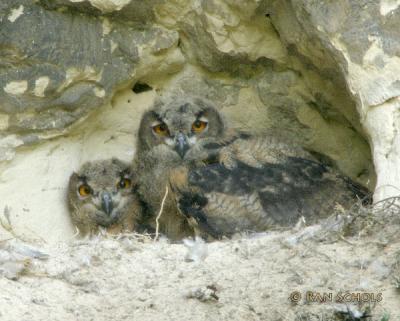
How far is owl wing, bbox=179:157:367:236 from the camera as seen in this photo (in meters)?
6.06

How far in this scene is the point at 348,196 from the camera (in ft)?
20.7

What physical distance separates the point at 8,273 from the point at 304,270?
159 centimetres

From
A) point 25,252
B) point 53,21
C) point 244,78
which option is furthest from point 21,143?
point 244,78

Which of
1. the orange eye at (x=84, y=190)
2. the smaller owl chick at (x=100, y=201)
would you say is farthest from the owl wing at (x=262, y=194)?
the orange eye at (x=84, y=190)

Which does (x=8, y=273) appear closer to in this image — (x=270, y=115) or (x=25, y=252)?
(x=25, y=252)

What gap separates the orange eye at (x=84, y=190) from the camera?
6.70 metres

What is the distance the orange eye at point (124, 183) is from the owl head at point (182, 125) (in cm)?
28

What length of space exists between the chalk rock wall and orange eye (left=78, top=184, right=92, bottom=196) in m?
0.16

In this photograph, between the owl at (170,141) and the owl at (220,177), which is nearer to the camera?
the owl at (220,177)

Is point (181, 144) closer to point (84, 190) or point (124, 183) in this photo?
point (124, 183)

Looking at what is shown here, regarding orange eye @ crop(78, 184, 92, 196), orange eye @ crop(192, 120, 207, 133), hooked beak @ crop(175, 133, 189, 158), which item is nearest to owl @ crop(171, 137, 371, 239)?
hooked beak @ crop(175, 133, 189, 158)

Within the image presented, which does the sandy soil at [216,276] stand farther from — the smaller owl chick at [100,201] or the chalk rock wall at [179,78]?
the smaller owl chick at [100,201]

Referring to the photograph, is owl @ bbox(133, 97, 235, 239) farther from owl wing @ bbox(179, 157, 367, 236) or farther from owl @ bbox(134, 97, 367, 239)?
owl wing @ bbox(179, 157, 367, 236)

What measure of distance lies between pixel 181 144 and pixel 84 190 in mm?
812
